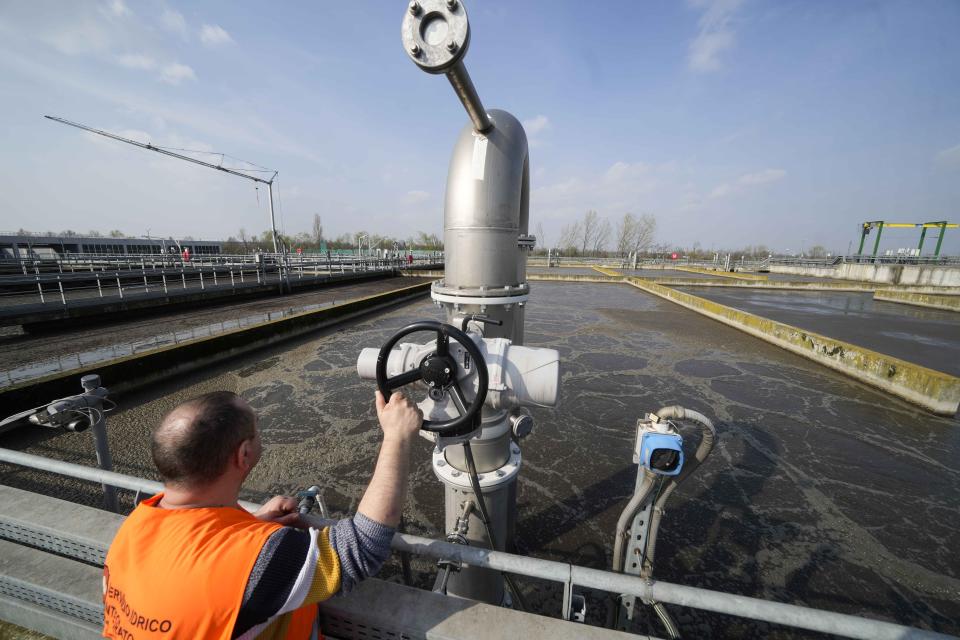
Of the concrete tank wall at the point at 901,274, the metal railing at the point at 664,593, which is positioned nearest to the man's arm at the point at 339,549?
the metal railing at the point at 664,593

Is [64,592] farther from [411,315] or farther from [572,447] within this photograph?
[411,315]

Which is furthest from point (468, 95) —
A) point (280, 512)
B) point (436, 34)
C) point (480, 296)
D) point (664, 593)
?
point (664, 593)

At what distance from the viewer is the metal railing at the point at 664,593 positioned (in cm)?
110

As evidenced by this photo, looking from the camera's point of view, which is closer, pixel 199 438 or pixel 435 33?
pixel 199 438

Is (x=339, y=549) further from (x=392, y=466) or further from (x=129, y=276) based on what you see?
(x=129, y=276)

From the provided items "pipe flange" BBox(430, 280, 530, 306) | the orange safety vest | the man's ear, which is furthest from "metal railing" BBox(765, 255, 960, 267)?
the orange safety vest

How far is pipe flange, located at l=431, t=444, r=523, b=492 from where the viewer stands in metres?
2.08

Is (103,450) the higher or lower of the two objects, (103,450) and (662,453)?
the lower

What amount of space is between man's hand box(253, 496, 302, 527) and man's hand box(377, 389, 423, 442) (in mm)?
532

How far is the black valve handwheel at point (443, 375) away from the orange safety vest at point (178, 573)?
→ 725 millimetres

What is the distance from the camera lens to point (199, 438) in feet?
3.59

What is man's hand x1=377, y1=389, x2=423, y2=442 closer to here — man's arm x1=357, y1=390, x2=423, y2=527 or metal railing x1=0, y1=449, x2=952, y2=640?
man's arm x1=357, y1=390, x2=423, y2=527

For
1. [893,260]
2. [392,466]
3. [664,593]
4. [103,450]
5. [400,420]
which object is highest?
[893,260]

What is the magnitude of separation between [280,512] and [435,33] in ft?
6.52
